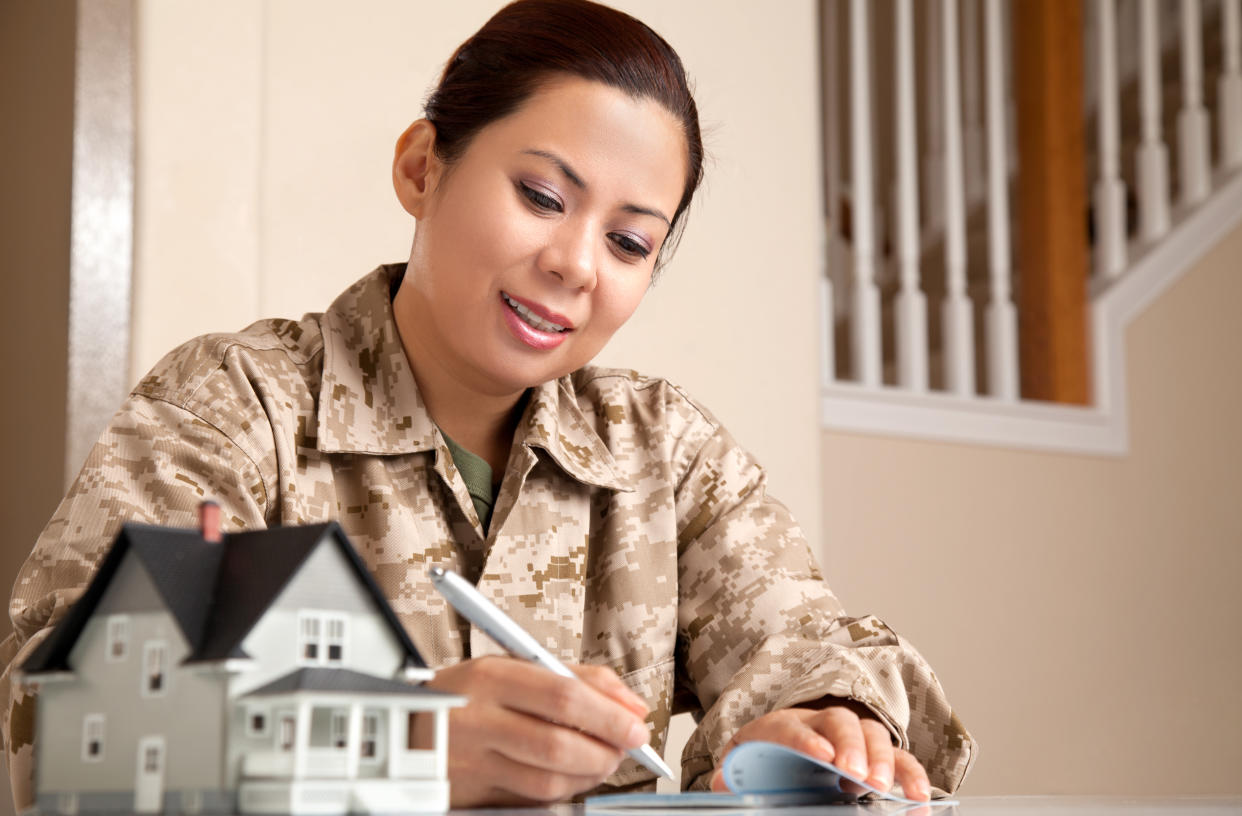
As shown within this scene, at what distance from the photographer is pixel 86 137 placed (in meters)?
1.58

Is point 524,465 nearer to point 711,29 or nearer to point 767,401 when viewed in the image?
point 767,401

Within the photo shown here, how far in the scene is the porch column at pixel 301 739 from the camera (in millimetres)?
528

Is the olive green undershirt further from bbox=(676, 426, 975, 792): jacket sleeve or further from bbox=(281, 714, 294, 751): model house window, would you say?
bbox=(281, 714, 294, 751): model house window

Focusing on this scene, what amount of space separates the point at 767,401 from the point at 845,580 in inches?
24.4

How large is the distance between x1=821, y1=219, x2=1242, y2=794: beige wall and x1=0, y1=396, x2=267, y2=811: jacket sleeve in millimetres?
1726

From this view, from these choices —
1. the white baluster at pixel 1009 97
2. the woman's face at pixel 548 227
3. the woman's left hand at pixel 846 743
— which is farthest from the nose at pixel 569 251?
the white baluster at pixel 1009 97

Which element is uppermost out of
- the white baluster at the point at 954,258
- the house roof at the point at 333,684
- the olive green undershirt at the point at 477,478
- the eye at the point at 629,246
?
the white baluster at the point at 954,258

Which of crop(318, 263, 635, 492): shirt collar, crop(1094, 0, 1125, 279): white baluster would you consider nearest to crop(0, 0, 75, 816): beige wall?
crop(318, 263, 635, 492): shirt collar

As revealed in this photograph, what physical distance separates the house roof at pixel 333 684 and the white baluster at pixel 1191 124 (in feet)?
9.73

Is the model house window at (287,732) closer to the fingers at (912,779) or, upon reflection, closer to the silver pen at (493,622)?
the silver pen at (493,622)

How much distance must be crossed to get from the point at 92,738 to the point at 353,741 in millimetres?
119

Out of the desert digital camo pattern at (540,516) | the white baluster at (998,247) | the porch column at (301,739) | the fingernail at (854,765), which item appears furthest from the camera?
the white baluster at (998,247)

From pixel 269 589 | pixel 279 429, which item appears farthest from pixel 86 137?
pixel 269 589

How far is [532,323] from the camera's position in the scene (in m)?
1.16
